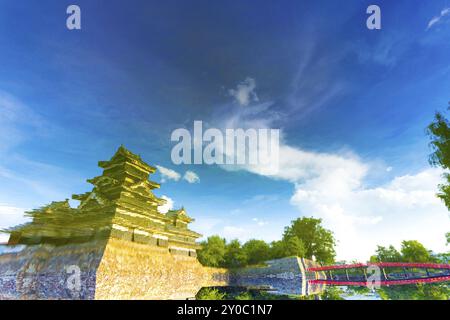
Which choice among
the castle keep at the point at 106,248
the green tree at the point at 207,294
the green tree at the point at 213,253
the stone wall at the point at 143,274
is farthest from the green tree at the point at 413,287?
the castle keep at the point at 106,248

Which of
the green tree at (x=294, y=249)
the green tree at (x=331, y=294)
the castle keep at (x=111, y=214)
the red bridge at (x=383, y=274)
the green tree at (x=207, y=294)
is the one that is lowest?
the green tree at (x=331, y=294)

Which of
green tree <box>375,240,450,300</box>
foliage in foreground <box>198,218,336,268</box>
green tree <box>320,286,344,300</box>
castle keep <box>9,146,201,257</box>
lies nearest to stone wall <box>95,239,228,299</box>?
castle keep <box>9,146,201,257</box>

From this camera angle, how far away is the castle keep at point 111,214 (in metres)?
15.1

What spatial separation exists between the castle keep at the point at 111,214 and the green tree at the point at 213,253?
10.4 metres

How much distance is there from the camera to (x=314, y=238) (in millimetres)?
34312

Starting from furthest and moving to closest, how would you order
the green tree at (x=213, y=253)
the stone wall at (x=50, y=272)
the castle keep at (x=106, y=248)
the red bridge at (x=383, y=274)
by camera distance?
1. the green tree at (x=213, y=253)
2. the red bridge at (x=383, y=274)
3. the castle keep at (x=106, y=248)
4. the stone wall at (x=50, y=272)

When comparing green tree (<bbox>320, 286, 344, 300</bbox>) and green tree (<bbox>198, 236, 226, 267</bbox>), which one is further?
green tree (<bbox>198, 236, 226, 267</bbox>)

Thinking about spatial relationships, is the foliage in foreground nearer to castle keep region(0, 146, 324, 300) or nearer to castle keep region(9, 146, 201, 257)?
castle keep region(0, 146, 324, 300)

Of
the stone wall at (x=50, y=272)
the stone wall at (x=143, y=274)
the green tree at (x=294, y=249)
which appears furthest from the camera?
the green tree at (x=294, y=249)

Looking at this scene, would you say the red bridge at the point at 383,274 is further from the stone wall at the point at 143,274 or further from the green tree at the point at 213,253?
the stone wall at the point at 143,274

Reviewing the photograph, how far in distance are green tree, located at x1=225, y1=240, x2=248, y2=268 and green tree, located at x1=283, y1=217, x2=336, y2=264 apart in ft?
30.3

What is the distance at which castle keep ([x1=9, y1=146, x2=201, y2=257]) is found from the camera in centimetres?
1506

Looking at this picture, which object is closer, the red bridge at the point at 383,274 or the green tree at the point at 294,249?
the red bridge at the point at 383,274
